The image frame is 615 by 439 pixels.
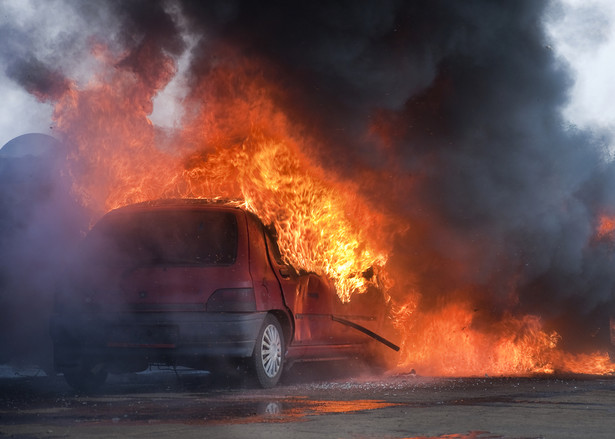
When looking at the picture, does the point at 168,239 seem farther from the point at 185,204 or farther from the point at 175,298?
the point at 175,298

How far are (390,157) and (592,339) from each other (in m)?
4.83

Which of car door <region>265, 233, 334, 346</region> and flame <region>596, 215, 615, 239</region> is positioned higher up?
flame <region>596, 215, 615, 239</region>

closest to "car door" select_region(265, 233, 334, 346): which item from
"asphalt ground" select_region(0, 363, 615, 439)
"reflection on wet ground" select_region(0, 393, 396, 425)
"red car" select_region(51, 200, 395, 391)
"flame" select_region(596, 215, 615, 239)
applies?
"red car" select_region(51, 200, 395, 391)

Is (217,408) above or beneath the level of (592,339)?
beneath

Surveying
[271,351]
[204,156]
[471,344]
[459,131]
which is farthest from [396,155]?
[271,351]

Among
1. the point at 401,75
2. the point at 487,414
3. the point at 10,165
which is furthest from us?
the point at 10,165

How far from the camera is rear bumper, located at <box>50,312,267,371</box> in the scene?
8.77 meters

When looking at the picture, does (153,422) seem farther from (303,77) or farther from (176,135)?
(303,77)

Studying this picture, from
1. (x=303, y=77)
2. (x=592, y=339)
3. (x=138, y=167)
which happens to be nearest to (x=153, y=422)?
(x=138, y=167)

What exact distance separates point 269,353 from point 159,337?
1127mm

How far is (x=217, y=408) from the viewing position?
7363mm

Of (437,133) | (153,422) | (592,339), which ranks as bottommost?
(153,422)

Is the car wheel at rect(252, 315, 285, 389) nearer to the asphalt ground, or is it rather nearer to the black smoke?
the asphalt ground

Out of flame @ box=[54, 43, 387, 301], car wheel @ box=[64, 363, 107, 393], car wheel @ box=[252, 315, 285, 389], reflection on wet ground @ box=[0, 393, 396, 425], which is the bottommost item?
reflection on wet ground @ box=[0, 393, 396, 425]
